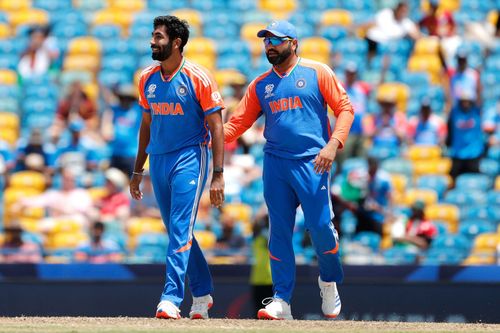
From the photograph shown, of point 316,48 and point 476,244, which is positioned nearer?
point 476,244

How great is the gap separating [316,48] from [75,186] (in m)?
3.86

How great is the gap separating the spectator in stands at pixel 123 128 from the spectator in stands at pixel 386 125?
→ 2650 millimetres

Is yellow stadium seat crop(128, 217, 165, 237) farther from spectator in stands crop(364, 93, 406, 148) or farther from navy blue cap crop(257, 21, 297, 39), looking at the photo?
navy blue cap crop(257, 21, 297, 39)

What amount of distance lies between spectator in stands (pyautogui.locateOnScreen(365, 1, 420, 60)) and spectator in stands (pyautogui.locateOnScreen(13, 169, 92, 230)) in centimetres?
445

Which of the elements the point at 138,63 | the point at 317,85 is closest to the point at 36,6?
the point at 138,63

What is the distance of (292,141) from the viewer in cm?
840

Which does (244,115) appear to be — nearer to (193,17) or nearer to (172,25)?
(172,25)

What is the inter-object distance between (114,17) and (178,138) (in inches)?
332

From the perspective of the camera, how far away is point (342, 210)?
472 inches

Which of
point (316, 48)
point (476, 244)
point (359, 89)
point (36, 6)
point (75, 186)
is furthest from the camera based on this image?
point (36, 6)

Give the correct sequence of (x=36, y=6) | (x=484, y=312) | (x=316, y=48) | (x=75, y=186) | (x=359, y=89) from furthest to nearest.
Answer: (x=36, y=6)
(x=316, y=48)
(x=359, y=89)
(x=75, y=186)
(x=484, y=312)

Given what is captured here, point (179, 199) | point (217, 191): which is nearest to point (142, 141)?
point (179, 199)

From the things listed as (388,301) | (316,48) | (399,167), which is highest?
(316,48)

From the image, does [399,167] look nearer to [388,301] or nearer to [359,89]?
[359,89]
